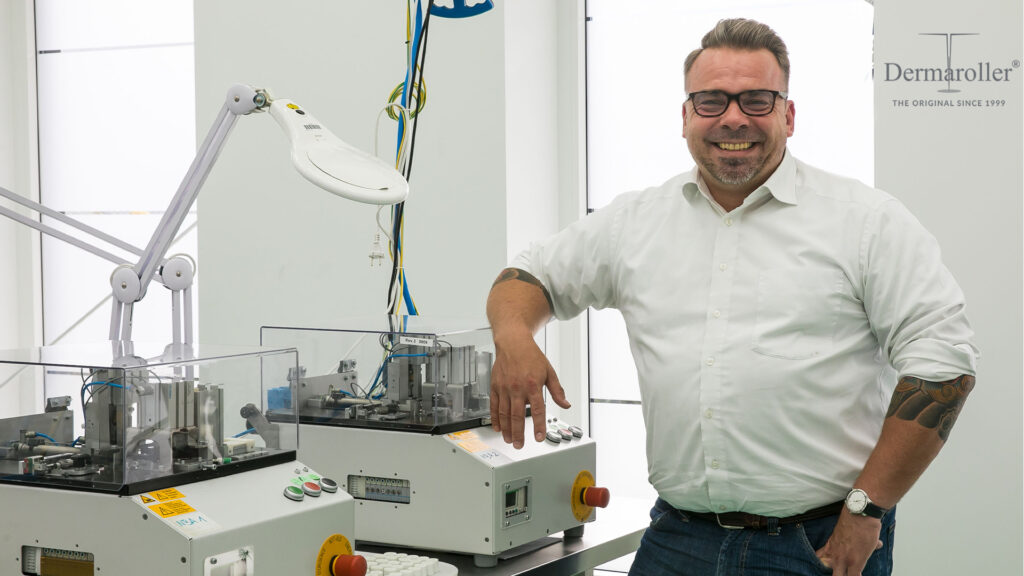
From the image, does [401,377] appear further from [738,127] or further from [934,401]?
[934,401]

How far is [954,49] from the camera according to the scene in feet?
8.61

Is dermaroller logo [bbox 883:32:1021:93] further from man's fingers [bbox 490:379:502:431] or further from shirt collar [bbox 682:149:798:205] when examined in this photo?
man's fingers [bbox 490:379:502:431]

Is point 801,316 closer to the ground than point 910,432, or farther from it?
farther from it

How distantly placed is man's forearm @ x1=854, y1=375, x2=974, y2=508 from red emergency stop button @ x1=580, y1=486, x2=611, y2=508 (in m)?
0.67

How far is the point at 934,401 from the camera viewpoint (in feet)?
5.21

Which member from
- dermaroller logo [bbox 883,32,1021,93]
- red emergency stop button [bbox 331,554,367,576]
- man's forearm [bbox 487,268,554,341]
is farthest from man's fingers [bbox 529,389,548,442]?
dermaroller logo [bbox 883,32,1021,93]

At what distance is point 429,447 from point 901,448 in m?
0.87

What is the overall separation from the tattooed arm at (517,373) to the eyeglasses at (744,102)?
494 millimetres

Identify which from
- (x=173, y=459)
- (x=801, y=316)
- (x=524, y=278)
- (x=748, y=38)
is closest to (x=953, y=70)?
(x=748, y=38)

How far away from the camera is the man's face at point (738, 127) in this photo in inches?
70.0

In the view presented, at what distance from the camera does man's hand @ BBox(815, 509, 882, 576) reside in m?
1.63

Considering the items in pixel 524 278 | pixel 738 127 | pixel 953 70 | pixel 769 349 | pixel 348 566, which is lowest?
pixel 348 566

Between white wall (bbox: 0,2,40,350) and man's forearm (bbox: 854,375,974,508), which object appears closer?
man's forearm (bbox: 854,375,974,508)

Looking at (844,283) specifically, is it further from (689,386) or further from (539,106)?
(539,106)
